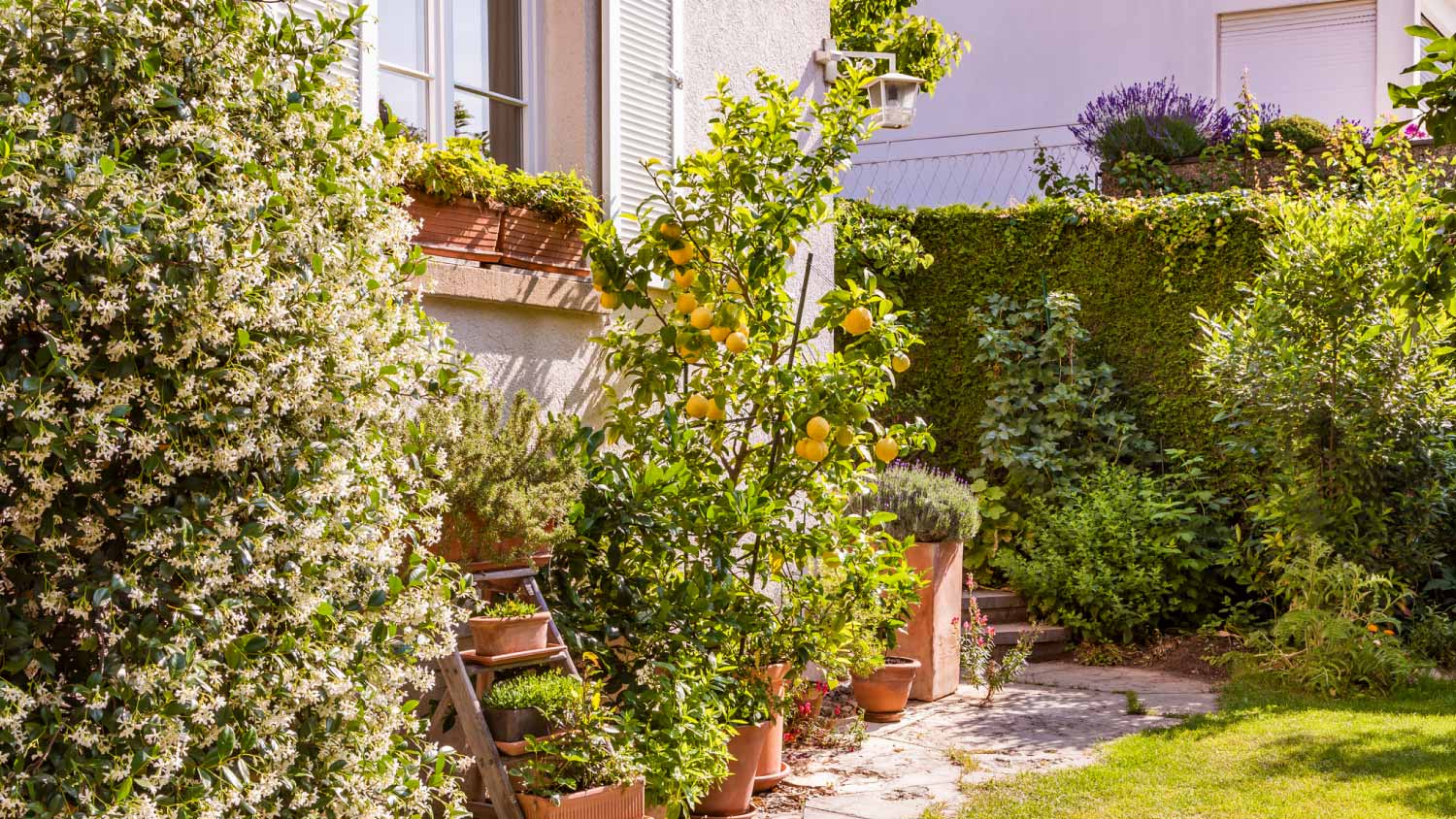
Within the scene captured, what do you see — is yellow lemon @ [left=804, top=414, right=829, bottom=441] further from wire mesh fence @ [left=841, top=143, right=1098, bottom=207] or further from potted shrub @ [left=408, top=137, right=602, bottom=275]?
wire mesh fence @ [left=841, top=143, right=1098, bottom=207]

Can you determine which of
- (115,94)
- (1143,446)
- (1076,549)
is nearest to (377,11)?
(115,94)

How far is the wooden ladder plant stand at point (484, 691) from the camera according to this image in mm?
3502

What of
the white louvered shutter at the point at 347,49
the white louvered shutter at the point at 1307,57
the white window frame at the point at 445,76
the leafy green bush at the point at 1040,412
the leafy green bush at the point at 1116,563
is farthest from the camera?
the white louvered shutter at the point at 1307,57

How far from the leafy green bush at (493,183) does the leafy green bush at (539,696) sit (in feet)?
5.41

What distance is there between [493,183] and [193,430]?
223 cm

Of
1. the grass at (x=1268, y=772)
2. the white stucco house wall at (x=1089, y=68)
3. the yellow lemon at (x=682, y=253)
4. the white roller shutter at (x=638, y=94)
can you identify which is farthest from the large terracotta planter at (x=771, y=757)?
the white stucco house wall at (x=1089, y=68)

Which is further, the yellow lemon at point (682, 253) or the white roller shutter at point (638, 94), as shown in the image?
the white roller shutter at point (638, 94)

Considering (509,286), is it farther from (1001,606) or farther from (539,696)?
(1001,606)

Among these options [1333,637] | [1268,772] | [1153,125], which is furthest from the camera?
[1153,125]

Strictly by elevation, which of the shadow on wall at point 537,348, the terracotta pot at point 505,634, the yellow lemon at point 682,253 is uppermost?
the yellow lemon at point 682,253

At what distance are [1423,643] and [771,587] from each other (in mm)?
3701

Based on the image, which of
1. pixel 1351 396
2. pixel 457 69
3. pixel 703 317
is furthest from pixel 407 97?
pixel 1351 396

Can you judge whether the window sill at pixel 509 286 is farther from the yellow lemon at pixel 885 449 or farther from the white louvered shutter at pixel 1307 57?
the white louvered shutter at pixel 1307 57

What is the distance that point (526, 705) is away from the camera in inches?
143
